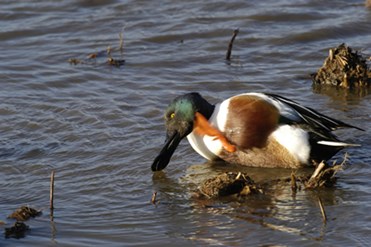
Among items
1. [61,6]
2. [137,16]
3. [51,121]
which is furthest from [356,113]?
[61,6]

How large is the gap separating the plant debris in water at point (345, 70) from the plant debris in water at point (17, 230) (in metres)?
3.97

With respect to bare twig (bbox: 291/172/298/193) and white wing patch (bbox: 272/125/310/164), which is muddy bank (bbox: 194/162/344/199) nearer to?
bare twig (bbox: 291/172/298/193)

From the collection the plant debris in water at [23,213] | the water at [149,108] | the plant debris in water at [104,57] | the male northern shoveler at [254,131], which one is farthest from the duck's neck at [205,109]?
the plant debris in water at [104,57]

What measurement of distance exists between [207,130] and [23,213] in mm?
1592

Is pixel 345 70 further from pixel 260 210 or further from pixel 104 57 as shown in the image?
pixel 260 210

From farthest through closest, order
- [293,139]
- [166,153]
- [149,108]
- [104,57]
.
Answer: [104,57] < [149,108] < [166,153] < [293,139]

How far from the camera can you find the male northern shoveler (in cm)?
648

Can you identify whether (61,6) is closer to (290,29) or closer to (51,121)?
(290,29)

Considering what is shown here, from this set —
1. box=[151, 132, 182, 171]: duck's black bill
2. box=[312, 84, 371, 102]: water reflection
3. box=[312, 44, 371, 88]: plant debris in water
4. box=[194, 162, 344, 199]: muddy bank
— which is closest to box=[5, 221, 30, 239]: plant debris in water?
box=[194, 162, 344, 199]: muddy bank

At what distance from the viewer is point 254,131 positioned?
21.3 ft

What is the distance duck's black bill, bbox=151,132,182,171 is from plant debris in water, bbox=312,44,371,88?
2.38 metres

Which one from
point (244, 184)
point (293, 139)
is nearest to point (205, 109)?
point (293, 139)

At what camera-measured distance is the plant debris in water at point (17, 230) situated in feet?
17.7

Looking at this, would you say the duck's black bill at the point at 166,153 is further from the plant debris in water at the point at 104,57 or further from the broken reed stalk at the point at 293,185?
the plant debris in water at the point at 104,57
